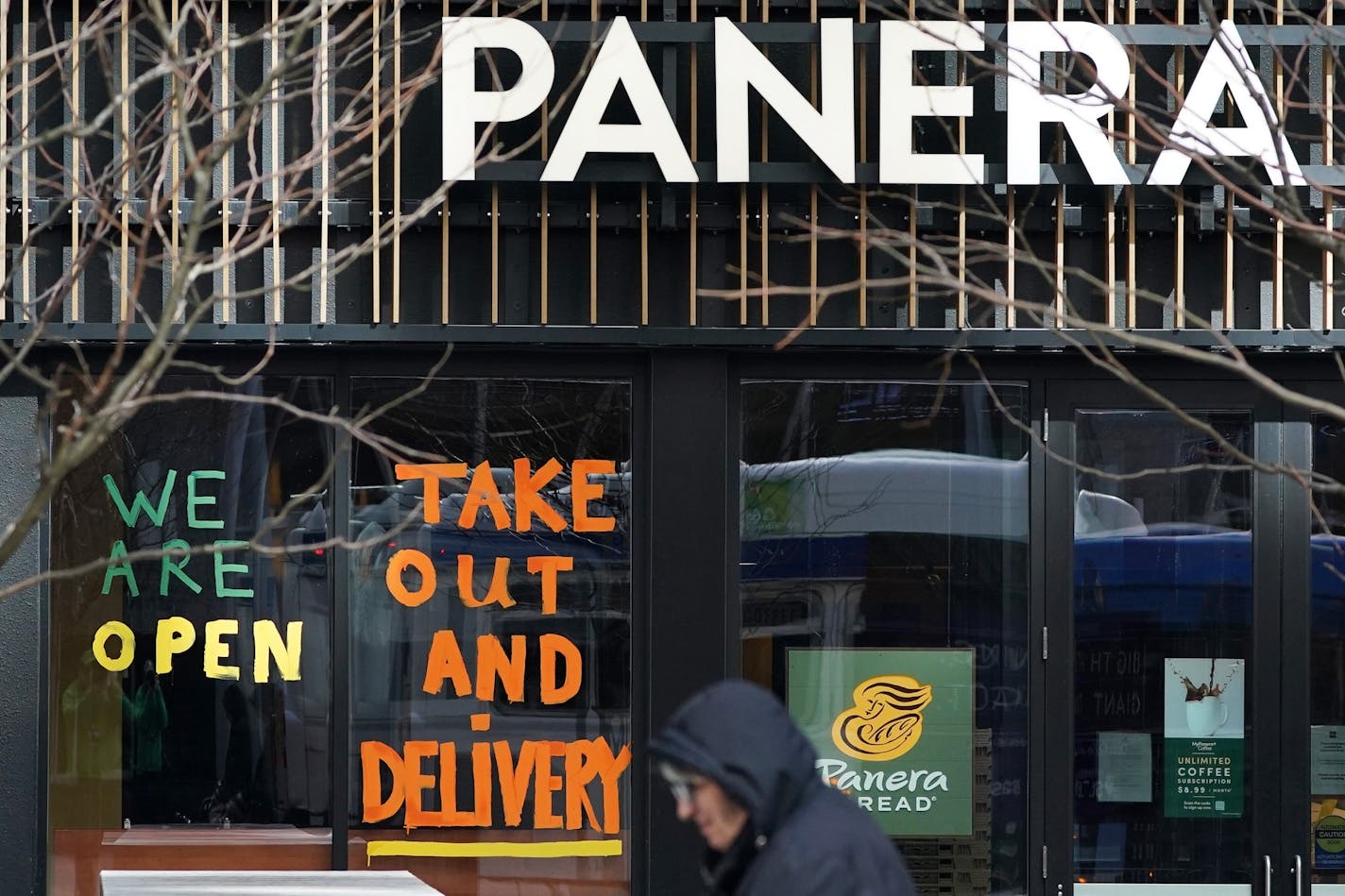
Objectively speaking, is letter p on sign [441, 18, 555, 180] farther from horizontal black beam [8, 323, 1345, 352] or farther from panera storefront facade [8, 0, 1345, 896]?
horizontal black beam [8, 323, 1345, 352]

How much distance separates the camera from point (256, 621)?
25.7ft

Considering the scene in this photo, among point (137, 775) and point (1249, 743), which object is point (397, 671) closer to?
point (137, 775)

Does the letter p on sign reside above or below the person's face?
above

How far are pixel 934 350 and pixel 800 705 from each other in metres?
1.79

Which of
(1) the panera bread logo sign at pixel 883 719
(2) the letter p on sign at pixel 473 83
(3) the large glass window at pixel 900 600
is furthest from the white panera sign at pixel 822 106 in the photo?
(1) the panera bread logo sign at pixel 883 719

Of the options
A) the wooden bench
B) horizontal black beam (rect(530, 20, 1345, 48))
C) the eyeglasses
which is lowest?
the wooden bench

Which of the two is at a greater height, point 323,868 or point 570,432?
point 570,432

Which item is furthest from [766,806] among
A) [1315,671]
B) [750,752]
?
[1315,671]

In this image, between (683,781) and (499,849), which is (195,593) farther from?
(683,781)

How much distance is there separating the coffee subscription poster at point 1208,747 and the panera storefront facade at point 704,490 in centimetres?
2

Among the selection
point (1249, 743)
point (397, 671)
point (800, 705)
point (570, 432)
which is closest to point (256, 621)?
point (397, 671)

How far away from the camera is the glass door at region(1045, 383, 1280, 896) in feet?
26.1

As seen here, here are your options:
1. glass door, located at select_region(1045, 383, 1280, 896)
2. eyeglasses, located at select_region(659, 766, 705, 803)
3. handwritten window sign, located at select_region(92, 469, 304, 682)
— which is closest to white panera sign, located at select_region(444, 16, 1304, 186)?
glass door, located at select_region(1045, 383, 1280, 896)

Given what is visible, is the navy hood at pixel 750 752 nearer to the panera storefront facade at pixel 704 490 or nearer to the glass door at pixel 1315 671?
the panera storefront facade at pixel 704 490
